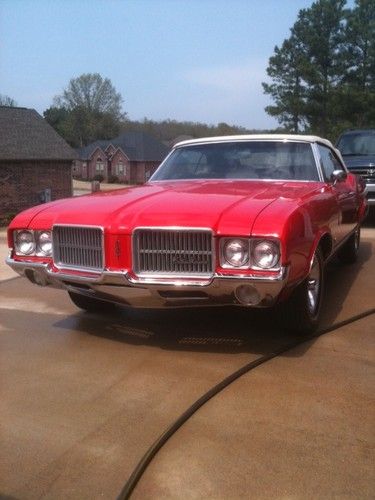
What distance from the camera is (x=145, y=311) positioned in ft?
17.8

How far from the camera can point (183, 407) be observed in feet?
11.0

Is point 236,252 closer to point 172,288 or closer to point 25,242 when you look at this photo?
point 172,288

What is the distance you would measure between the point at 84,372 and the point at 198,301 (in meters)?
0.88

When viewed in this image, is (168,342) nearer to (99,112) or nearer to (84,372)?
(84,372)

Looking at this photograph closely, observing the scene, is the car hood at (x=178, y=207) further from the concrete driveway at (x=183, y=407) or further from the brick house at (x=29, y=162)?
the brick house at (x=29, y=162)

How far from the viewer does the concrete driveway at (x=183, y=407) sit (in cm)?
263

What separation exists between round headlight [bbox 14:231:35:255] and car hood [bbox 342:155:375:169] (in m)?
7.96

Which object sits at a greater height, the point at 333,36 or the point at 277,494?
the point at 333,36

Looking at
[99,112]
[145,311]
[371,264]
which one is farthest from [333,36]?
[99,112]

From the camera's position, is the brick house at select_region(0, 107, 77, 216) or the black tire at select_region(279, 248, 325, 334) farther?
the brick house at select_region(0, 107, 77, 216)

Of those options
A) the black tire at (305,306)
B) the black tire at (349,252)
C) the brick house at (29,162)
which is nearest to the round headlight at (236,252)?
the black tire at (305,306)

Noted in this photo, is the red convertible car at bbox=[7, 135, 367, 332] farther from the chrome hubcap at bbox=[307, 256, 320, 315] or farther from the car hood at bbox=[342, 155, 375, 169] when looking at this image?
the car hood at bbox=[342, 155, 375, 169]

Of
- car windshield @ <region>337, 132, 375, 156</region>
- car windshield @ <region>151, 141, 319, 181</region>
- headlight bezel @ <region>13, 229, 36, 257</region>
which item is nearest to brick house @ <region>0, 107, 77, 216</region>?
car windshield @ <region>337, 132, 375, 156</region>

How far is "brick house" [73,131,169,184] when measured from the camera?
210 ft
